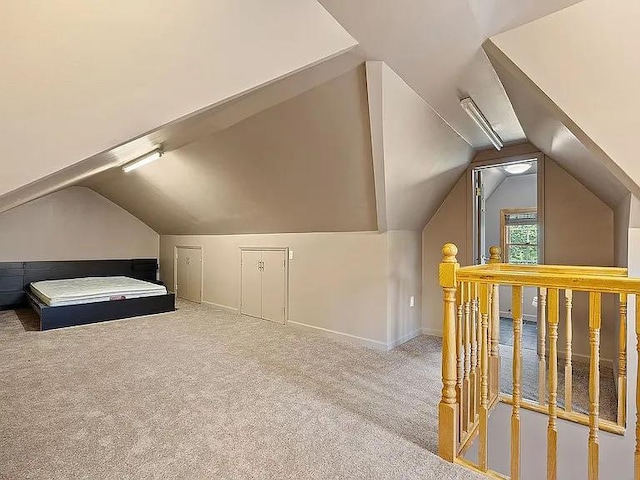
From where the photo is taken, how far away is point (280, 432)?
2.07m

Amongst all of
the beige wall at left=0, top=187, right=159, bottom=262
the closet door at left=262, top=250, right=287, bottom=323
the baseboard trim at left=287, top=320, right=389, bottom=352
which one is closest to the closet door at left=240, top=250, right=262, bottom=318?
the closet door at left=262, top=250, right=287, bottom=323

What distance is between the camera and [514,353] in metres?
1.83

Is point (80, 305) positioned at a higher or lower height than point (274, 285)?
lower

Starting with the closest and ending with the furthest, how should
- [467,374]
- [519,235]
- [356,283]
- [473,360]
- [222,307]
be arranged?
1. [467,374]
2. [473,360]
3. [356,283]
4. [222,307]
5. [519,235]

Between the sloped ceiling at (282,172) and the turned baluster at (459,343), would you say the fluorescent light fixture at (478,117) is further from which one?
the turned baluster at (459,343)

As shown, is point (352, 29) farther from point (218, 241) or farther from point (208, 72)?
point (218, 241)

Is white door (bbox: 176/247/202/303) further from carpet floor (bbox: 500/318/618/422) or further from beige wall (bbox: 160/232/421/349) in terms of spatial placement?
carpet floor (bbox: 500/318/618/422)

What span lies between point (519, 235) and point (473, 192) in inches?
105

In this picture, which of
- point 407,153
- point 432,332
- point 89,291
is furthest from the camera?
point 89,291

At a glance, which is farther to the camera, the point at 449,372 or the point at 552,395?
the point at 449,372

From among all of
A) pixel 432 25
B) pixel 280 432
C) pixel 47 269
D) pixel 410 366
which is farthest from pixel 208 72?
pixel 47 269

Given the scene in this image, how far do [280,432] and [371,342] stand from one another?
196 centimetres

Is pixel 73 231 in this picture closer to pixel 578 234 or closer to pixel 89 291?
pixel 89 291

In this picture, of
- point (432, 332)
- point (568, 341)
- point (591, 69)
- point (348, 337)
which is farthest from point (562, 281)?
point (432, 332)
